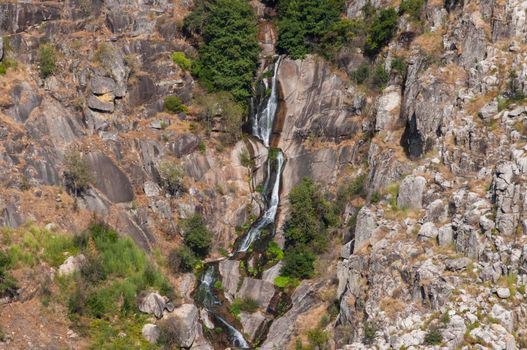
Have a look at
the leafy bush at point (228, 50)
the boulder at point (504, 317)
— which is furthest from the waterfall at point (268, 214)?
the boulder at point (504, 317)

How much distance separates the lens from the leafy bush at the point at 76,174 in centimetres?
5162

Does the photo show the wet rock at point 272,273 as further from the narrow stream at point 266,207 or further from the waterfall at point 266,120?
the waterfall at point 266,120

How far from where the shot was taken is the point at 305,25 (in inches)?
2537

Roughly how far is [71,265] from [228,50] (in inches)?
964

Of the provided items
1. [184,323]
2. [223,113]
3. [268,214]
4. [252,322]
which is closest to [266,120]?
[223,113]

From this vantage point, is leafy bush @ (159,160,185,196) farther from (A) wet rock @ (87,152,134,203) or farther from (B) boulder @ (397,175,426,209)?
(B) boulder @ (397,175,426,209)

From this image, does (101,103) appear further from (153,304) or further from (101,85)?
(153,304)

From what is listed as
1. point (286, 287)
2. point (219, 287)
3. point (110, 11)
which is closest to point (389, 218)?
point (286, 287)

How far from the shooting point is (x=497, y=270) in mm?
38812

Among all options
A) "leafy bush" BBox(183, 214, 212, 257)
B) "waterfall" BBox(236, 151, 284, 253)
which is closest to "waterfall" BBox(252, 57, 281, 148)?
"waterfall" BBox(236, 151, 284, 253)

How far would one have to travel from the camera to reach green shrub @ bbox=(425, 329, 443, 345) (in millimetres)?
37375

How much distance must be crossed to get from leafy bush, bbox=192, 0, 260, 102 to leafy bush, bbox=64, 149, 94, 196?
14.6m

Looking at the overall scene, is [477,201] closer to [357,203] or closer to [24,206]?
[357,203]

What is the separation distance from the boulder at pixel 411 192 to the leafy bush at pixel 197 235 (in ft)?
51.5
